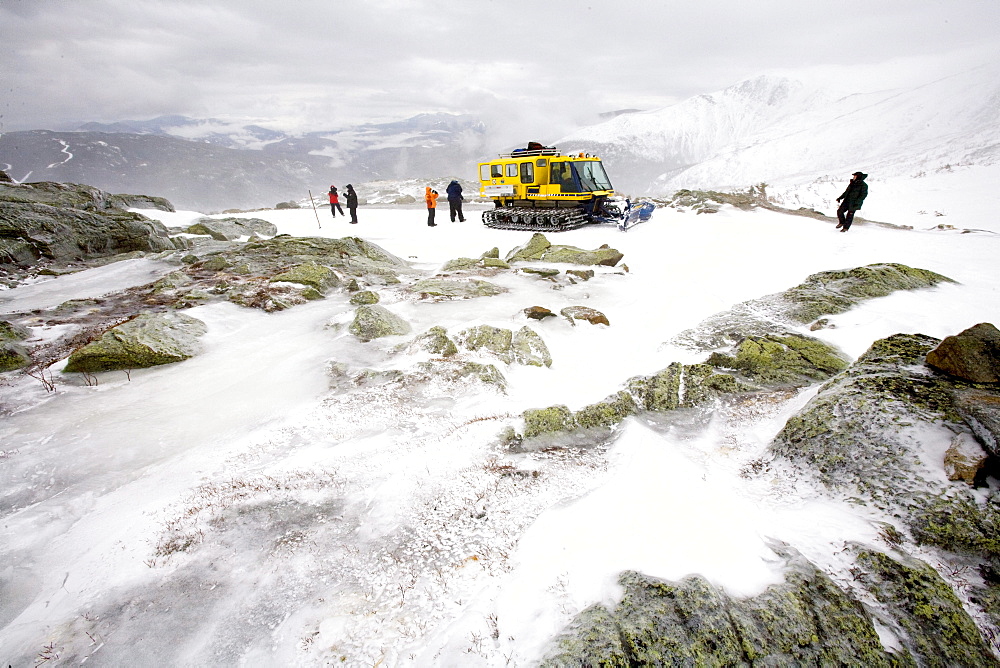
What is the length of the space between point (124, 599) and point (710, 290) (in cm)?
1020

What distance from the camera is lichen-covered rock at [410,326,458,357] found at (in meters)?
6.54

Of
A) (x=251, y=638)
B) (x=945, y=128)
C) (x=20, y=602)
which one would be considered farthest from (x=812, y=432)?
(x=945, y=128)

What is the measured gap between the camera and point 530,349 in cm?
681

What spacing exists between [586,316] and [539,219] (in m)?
11.0

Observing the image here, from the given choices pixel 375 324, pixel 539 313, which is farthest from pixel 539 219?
pixel 375 324

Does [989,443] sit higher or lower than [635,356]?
higher

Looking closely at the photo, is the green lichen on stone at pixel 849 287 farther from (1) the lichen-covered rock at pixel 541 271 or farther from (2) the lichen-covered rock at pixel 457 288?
(2) the lichen-covered rock at pixel 457 288

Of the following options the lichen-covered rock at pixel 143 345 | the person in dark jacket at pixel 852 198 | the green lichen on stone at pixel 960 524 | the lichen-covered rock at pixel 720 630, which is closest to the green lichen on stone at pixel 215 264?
the lichen-covered rock at pixel 143 345

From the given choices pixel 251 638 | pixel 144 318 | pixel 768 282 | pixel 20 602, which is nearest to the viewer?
pixel 251 638

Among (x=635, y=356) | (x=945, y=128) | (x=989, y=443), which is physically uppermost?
(x=945, y=128)

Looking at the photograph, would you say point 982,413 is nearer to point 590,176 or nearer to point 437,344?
point 437,344

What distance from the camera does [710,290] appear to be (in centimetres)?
944

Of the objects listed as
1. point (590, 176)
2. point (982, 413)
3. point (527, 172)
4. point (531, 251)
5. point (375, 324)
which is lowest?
point (375, 324)

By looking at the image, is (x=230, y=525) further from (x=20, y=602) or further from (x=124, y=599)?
(x=20, y=602)
